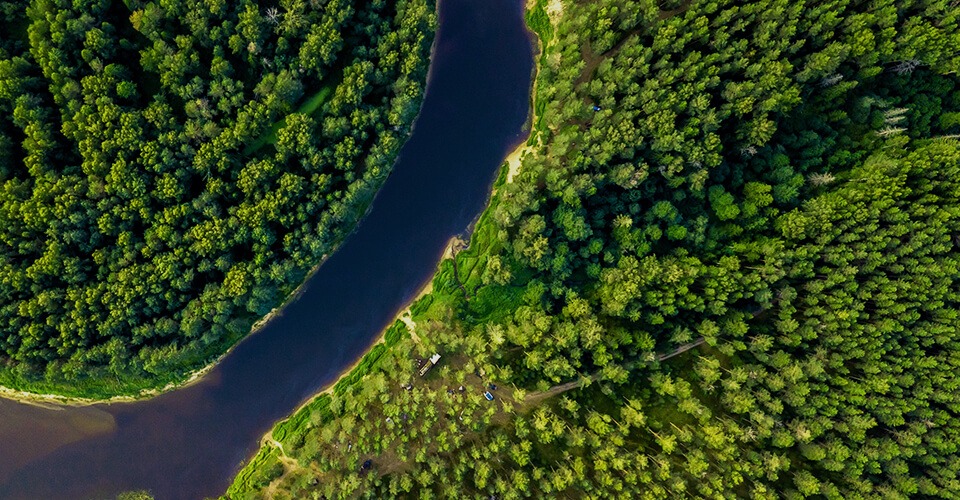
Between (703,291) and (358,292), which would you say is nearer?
(703,291)

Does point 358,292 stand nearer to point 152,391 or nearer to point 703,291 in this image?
point 152,391

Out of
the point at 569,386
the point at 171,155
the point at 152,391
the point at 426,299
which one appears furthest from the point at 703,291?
the point at 152,391

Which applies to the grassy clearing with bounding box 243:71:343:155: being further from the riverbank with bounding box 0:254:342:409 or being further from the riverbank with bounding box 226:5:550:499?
the riverbank with bounding box 226:5:550:499

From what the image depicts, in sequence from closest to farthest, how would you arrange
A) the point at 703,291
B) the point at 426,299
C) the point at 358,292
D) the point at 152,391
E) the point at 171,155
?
the point at 171,155
the point at 703,291
the point at 152,391
the point at 426,299
the point at 358,292

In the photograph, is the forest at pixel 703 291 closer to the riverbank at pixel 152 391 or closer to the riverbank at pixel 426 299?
the riverbank at pixel 426 299

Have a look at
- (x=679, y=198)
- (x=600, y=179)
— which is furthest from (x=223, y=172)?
(x=679, y=198)

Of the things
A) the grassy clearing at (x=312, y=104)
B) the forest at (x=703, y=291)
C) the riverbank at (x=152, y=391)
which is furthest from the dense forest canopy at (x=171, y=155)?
the forest at (x=703, y=291)
